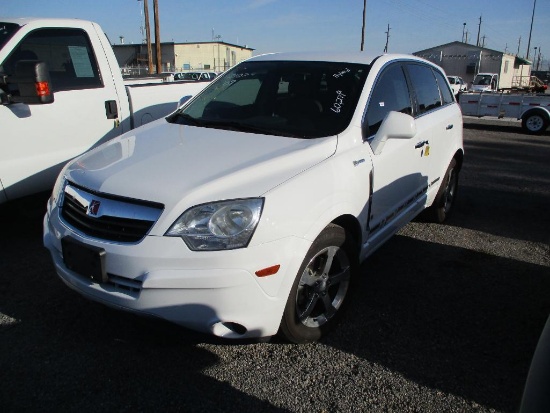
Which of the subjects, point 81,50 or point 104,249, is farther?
point 81,50

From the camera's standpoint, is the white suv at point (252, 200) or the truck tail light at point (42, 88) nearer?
the white suv at point (252, 200)

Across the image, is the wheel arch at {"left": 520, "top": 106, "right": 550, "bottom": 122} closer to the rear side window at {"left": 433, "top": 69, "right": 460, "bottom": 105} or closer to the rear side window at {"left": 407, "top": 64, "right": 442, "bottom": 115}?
the rear side window at {"left": 433, "top": 69, "right": 460, "bottom": 105}

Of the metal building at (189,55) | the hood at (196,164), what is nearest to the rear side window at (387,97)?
the hood at (196,164)

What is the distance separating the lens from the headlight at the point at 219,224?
2203mm

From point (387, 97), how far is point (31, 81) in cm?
283

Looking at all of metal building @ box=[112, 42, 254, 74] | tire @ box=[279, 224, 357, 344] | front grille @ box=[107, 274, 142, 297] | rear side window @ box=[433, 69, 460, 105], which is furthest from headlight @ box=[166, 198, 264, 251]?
metal building @ box=[112, 42, 254, 74]

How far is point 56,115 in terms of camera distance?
13.4 feet

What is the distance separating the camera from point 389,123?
2975 mm

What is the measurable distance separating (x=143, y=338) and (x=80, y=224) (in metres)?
0.85

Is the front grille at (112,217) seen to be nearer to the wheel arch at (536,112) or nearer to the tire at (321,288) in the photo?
the tire at (321,288)

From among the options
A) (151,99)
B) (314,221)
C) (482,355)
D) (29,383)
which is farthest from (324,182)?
(151,99)

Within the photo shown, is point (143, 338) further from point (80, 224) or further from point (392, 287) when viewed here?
point (392, 287)

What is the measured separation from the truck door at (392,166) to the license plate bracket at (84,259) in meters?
1.79

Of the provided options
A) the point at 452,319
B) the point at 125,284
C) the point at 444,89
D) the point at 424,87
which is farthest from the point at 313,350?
the point at 444,89
